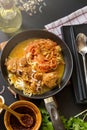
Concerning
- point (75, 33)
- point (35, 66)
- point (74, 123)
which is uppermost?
point (75, 33)

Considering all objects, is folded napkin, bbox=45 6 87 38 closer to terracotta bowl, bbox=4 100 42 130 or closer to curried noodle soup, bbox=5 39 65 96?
curried noodle soup, bbox=5 39 65 96

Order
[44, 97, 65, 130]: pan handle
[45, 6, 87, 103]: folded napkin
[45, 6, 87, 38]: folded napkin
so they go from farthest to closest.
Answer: [45, 6, 87, 38]: folded napkin < [45, 6, 87, 103]: folded napkin < [44, 97, 65, 130]: pan handle

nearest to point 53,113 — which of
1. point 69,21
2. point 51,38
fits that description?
point 51,38

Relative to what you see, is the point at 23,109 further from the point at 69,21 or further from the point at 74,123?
the point at 69,21

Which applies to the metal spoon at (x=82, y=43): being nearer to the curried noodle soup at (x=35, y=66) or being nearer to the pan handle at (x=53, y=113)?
the curried noodle soup at (x=35, y=66)

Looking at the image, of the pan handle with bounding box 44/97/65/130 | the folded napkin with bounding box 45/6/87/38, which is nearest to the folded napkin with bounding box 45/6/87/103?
the folded napkin with bounding box 45/6/87/38

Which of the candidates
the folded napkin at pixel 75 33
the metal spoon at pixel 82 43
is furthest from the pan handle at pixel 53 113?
the metal spoon at pixel 82 43
